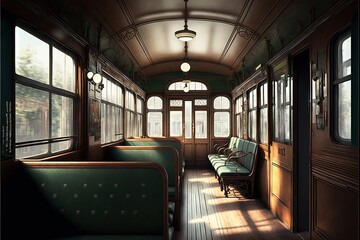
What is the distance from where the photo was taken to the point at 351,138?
8.55 feet

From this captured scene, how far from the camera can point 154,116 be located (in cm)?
1055

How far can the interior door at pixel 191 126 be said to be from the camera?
10398mm

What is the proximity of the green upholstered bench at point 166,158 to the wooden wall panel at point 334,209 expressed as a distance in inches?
67.5

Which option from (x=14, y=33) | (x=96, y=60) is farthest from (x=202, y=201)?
(x=14, y=33)

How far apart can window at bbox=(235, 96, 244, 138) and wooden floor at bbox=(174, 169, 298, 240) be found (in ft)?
7.40

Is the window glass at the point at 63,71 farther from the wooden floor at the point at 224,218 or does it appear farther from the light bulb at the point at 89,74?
the wooden floor at the point at 224,218

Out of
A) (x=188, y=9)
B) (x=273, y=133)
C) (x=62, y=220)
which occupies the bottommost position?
Result: (x=62, y=220)

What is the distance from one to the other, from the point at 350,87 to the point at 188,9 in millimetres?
2915

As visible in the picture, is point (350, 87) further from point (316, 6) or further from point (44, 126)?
A: point (44, 126)

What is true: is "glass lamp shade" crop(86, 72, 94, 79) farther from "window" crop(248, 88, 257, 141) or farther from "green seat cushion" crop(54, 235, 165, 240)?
"window" crop(248, 88, 257, 141)

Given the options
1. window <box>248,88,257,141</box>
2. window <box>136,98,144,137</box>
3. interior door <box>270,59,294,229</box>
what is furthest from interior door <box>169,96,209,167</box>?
interior door <box>270,59,294,229</box>

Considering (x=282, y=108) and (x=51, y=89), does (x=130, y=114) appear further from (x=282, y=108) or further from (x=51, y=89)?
(x=51, y=89)

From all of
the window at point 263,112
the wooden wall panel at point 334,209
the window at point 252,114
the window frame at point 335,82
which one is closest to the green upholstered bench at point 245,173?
the window at point 263,112

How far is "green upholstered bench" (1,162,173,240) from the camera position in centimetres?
249
